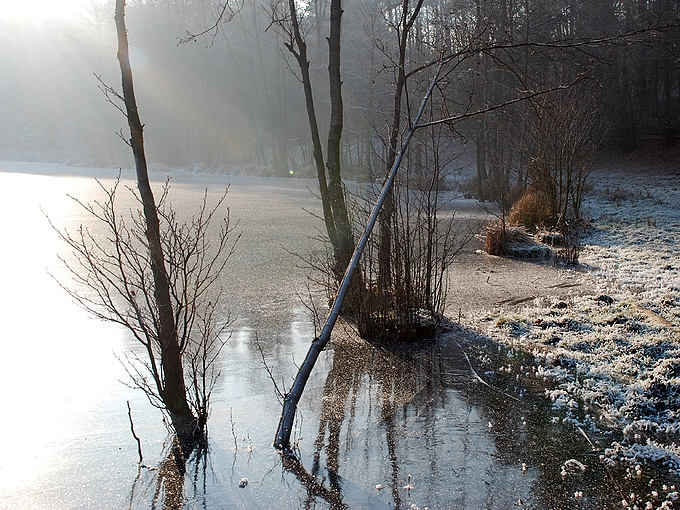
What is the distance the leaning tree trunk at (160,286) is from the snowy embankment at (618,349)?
244 cm

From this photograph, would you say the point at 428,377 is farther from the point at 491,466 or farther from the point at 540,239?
the point at 540,239

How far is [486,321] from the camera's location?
598 cm

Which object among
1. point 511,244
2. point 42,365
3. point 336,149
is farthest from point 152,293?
point 511,244

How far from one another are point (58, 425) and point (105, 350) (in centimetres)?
155

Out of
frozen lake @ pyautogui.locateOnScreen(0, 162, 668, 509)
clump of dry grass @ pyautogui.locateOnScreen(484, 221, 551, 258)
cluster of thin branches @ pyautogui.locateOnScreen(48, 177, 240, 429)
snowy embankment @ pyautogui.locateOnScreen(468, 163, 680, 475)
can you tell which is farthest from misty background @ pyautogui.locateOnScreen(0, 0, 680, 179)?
frozen lake @ pyautogui.locateOnScreen(0, 162, 668, 509)

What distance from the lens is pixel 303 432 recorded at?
3.79m

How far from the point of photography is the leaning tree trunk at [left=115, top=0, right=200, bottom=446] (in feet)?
11.5

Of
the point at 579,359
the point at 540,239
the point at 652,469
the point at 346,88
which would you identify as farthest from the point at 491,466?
the point at 346,88

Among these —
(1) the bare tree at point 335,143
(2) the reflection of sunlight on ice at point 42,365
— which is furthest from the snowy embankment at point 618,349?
(2) the reflection of sunlight on ice at point 42,365

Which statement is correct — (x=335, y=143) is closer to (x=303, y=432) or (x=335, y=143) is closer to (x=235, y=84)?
(x=303, y=432)

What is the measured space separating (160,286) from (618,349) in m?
3.53

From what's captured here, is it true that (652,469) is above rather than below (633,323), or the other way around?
below

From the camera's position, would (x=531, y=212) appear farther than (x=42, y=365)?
Yes

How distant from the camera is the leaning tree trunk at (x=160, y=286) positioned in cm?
350
